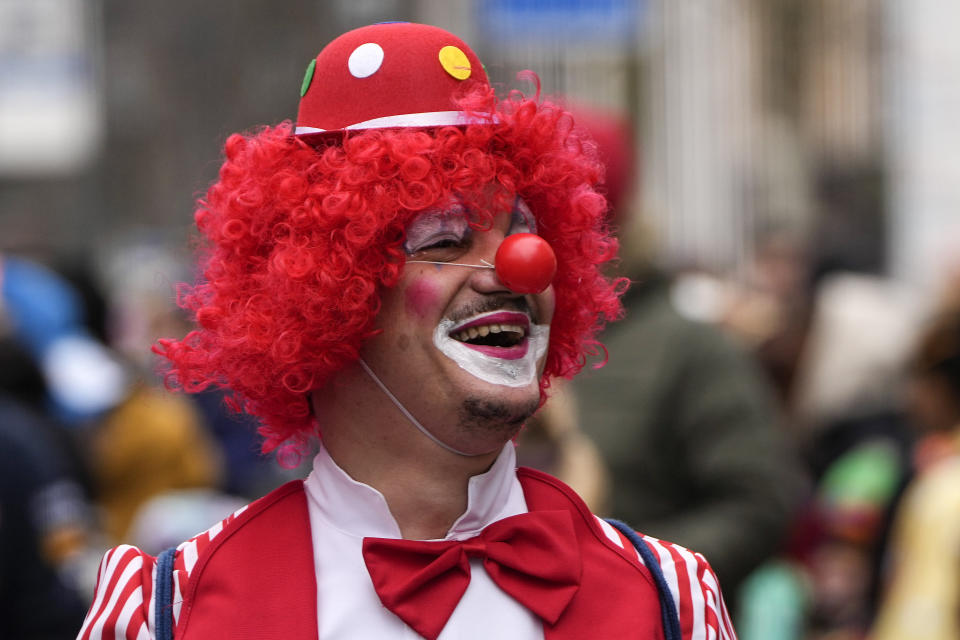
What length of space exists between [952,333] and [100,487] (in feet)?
10.8

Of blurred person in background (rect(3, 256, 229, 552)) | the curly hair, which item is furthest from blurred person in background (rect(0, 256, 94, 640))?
the curly hair

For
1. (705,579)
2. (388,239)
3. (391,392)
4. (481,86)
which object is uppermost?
(481,86)

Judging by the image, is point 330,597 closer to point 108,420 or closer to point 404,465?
point 404,465

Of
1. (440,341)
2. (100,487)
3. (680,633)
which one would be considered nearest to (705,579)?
(680,633)

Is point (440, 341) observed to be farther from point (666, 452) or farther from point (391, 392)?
point (666, 452)

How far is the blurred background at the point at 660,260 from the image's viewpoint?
3996mm

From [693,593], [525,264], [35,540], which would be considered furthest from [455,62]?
[35,540]

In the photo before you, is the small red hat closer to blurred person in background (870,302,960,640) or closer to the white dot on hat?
the white dot on hat

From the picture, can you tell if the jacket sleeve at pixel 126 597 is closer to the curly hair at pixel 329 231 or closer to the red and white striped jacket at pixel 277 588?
the red and white striped jacket at pixel 277 588

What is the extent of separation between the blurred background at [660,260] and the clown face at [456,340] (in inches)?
13.9

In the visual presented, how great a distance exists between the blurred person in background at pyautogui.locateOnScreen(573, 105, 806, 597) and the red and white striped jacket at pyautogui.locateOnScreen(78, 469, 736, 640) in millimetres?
1590

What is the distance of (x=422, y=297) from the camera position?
2152 millimetres

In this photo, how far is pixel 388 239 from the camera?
2.19m

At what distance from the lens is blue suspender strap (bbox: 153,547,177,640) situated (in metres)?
2.10
